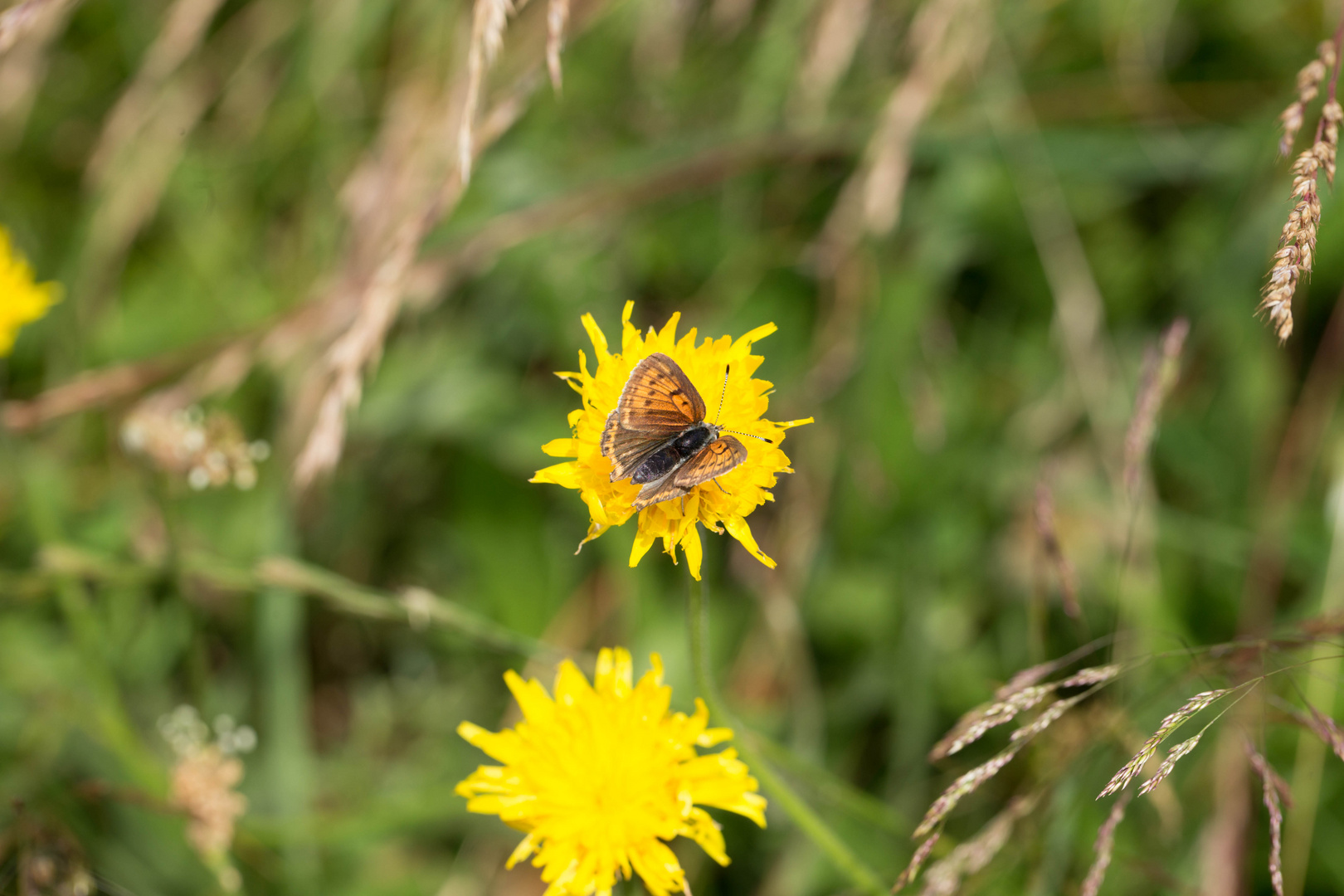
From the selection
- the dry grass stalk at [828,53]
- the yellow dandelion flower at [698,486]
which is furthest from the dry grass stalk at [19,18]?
the dry grass stalk at [828,53]

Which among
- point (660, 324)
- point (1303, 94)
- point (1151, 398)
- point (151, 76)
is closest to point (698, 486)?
point (1151, 398)

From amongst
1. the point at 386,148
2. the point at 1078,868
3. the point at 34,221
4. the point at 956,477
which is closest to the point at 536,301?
the point at 386,148

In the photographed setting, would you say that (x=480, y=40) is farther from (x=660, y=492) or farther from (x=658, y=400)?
(x=660, y=492)

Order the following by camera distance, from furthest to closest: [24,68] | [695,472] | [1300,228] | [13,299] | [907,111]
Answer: [24,68] < [907,111] < [13,299] < [695,472] < [1300,228]

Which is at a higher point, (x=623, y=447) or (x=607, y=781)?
(x=623, y=447)

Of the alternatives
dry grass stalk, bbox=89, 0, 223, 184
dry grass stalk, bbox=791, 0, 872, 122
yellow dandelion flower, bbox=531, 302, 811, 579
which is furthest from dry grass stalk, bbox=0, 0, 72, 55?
dry grass stalk, bbox=791, 0, 872, 122

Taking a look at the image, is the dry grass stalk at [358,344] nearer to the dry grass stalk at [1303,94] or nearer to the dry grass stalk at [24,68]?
the dry grass stalk at [1303,94]

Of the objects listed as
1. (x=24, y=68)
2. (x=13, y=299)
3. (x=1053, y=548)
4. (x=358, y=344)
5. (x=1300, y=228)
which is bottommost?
(x=1053, y=548)

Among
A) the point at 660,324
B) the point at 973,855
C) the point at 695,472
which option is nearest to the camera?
the point at 695,472
